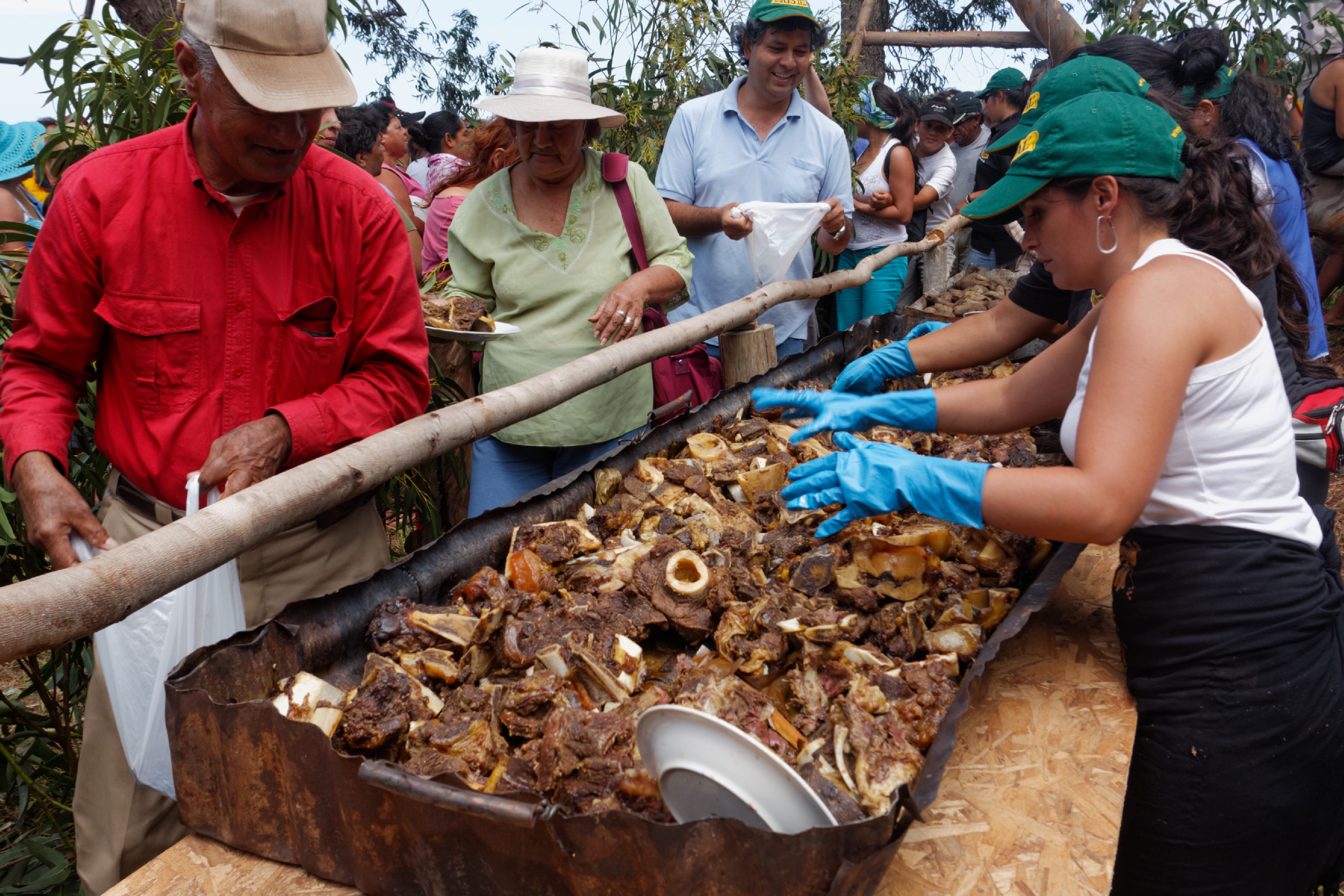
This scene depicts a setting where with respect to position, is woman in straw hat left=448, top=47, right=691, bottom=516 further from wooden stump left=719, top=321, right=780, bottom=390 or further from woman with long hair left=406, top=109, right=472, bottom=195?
woman with long hair left=406, top=109, right=472, bottom=195

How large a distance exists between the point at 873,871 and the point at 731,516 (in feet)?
4.10

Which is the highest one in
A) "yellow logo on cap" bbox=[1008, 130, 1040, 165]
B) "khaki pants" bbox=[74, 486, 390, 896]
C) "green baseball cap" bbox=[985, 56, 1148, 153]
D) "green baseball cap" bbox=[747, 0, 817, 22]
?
"green baseball cap" bbox=[747, 0, 817, 22]

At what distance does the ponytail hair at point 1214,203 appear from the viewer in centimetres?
165

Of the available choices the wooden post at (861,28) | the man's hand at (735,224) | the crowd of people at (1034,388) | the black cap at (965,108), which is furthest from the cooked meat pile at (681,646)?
the wooden post at (861,28)

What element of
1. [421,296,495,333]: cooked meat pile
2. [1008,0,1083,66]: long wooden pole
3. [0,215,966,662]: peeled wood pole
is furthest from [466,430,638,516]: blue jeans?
[1008,0,1083,66]: long wooden pole

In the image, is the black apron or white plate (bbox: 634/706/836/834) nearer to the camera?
white plate (bbox: 634/706/836/834)

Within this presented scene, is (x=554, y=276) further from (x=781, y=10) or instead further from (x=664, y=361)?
(x=781, y=10)

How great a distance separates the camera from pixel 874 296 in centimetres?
499

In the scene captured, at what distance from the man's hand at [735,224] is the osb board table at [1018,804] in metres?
2.11

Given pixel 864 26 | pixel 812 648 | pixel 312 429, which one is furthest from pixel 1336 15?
pixel 312 429

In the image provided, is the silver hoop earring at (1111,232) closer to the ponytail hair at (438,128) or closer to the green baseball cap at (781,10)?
the green baseball cap at (781,10)

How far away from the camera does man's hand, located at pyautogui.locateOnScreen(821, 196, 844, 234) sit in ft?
12.6

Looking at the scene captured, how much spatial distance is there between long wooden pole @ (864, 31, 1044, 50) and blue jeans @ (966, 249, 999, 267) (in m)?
2.15

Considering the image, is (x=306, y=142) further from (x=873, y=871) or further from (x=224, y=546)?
(x=873, y=871)
